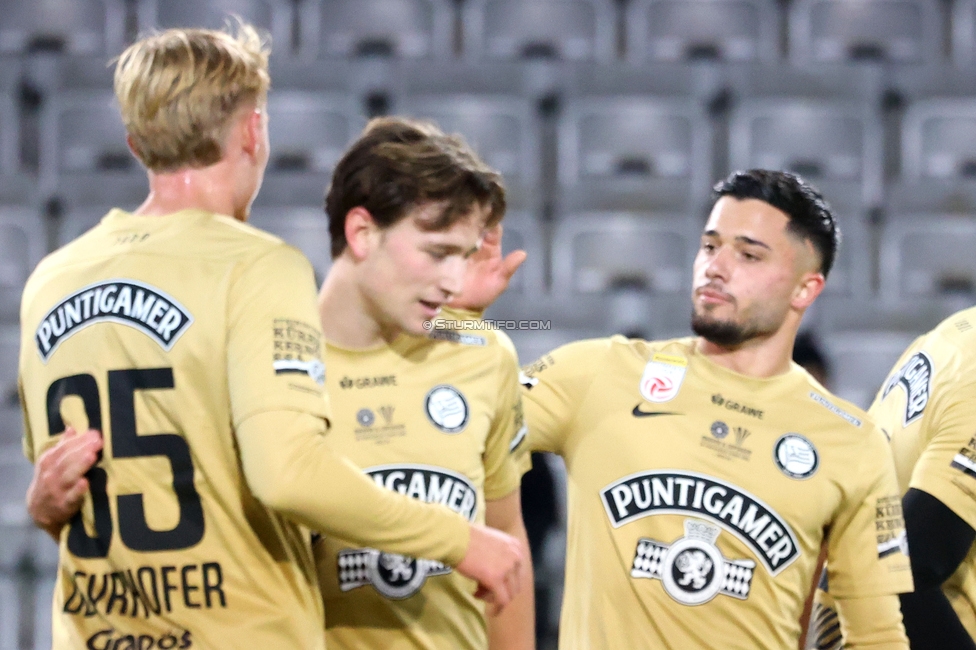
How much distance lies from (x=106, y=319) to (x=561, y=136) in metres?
4.91

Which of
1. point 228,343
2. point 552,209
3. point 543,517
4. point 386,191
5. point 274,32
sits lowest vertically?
point 543,517

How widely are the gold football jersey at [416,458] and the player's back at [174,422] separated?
388 mm

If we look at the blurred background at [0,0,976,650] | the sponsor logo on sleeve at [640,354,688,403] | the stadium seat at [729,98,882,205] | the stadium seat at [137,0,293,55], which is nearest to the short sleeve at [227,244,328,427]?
the sponsor logo on sleeve at [640,354,688,403]

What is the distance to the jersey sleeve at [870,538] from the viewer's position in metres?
2.51

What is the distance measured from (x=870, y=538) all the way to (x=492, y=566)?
46.7 inches

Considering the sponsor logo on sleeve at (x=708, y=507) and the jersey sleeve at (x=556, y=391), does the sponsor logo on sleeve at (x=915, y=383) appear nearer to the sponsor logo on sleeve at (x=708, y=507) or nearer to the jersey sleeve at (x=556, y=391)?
the sponsor logo on sleeve at (x=708, y=507)

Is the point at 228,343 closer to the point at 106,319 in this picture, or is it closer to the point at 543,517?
the point at 106,319

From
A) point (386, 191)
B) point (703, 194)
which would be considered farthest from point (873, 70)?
point (386, 191)

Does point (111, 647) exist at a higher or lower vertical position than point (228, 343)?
lower

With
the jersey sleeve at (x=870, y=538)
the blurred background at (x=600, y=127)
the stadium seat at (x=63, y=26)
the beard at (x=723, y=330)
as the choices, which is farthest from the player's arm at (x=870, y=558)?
the stadium seat at (x=63, y=26)

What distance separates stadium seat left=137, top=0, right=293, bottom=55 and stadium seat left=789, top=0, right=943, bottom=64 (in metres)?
3.23

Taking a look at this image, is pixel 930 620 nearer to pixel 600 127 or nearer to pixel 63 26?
pixel 600 127

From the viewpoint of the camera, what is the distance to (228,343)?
1.73 m

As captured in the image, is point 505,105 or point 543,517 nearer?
point 543,517
